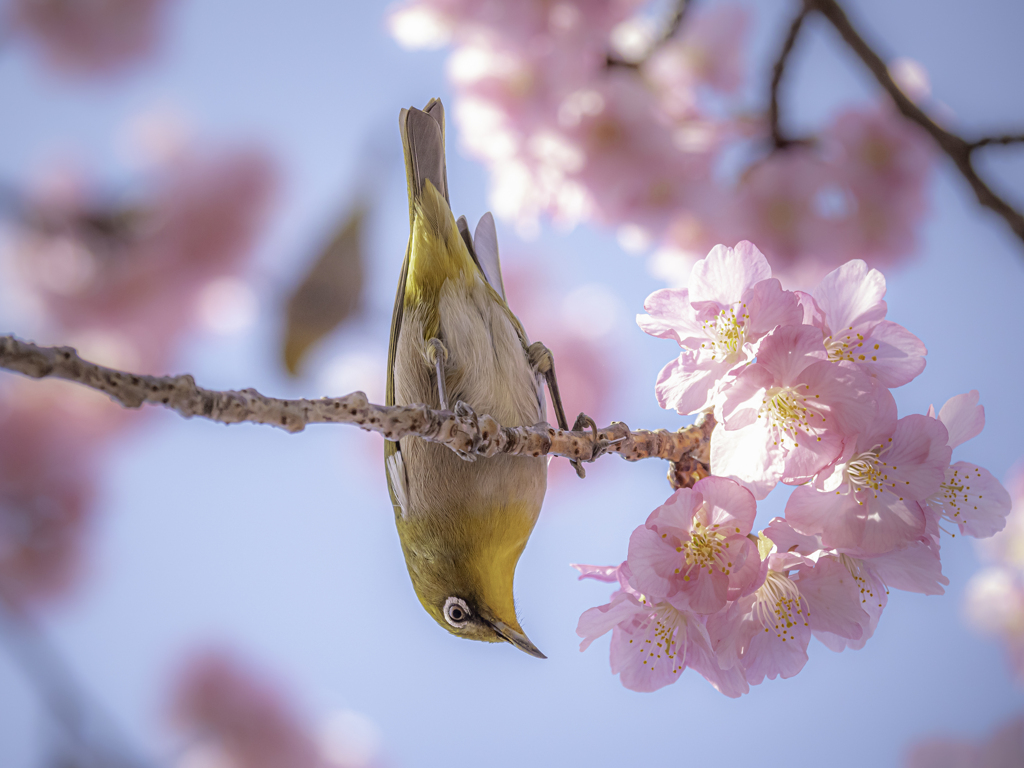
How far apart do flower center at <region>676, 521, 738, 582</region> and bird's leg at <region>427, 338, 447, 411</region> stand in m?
0.22

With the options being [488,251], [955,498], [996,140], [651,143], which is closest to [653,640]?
[955,498]

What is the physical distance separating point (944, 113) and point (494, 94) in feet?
2.44

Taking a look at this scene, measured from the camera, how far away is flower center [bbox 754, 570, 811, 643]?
392mm

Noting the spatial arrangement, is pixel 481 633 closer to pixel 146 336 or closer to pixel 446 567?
pixel 446 567

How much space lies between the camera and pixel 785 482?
1.28 feet

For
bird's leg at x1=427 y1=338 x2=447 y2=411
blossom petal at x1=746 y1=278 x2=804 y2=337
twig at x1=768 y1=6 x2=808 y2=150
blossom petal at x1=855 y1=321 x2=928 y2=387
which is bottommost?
blossom petal at x1=855 y1=321 x2=928 y2=387

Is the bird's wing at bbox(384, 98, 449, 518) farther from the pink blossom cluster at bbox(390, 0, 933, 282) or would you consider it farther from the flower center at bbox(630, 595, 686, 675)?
the pink blossom cluster at bbox(390, 0, 933, 282)

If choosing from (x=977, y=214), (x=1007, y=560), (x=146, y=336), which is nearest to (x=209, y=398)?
(x=977, y=214)

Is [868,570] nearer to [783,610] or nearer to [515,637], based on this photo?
[783,610]

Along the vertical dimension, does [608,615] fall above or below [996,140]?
below

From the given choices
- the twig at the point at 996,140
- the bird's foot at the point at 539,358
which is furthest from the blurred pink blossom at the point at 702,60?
the bird's foot at the point at 539,358

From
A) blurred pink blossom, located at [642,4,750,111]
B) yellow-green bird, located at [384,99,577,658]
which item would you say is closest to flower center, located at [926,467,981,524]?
yellow-green bird, located at [384,99,577,658]

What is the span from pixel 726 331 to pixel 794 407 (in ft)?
0.21

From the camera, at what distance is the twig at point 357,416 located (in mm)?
244
